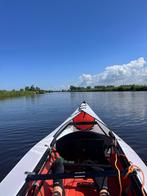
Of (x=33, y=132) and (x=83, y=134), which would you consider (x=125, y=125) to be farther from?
(x=83, y=134)

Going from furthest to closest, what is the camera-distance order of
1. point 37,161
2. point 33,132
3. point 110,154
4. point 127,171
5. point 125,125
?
point 125,125, point 33,132, point 110,154, point 37,161, point 127,171

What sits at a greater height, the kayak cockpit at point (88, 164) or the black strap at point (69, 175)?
the black strap at point (69, 175)

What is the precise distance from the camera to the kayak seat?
4566 mm

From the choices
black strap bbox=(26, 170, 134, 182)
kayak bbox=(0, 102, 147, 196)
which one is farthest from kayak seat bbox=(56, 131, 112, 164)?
black strap bbox=(26, 170, 134, 182)

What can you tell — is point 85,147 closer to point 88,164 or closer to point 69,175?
point 88,164

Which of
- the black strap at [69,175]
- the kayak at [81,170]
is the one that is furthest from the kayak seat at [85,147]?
the black strap at [69,175]

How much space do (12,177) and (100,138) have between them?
2300 mm

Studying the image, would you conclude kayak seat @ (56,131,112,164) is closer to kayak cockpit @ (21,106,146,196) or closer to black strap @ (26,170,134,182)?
kayak cockpit @ (21,106,146,196)

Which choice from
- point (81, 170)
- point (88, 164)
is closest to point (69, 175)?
point (88, 164)

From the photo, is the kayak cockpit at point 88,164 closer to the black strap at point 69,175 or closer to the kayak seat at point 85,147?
the kayak seat at point 85,147

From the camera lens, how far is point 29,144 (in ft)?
30.9

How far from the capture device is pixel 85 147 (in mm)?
4609

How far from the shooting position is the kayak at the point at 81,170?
311 cm

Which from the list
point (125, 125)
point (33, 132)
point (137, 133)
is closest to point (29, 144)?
point (33, 132)
